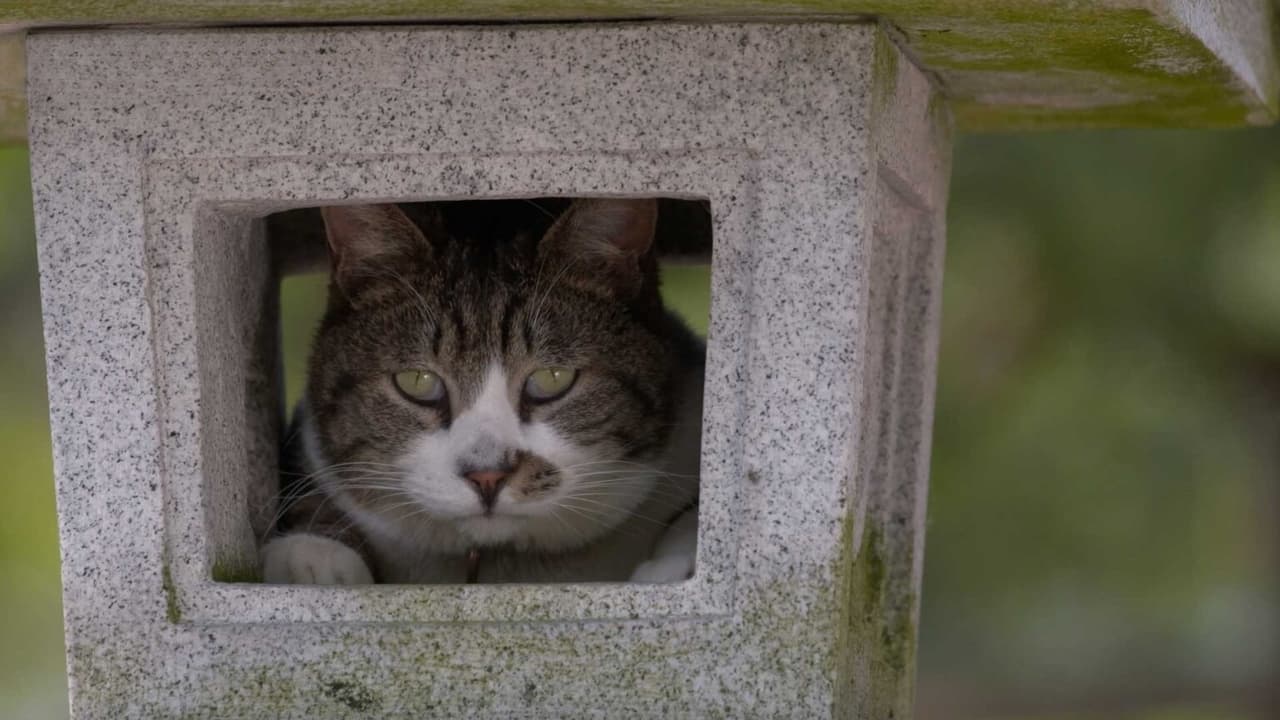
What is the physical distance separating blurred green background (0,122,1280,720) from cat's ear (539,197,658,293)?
7.04ft

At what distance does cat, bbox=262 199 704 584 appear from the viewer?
2682mm

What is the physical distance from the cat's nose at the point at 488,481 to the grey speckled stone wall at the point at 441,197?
193mm

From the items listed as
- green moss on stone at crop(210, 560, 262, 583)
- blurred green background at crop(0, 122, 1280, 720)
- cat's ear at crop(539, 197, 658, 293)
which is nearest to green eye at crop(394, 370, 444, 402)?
cat's ear at crop(539, 197, 658, 293)

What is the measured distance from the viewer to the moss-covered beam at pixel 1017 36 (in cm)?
217

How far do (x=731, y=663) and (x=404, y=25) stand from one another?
108cm

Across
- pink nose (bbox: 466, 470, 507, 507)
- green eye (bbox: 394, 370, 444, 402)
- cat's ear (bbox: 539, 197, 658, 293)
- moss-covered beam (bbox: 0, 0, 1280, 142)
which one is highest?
moss-covered beam (bbox: 0, 0, 1280, 142)

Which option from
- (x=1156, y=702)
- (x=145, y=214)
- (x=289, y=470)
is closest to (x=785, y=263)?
(x=145, y=214)

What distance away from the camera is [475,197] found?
2.39 metres

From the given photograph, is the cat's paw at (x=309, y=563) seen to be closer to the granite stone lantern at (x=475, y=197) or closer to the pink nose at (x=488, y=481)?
the granite stone lantern at (x=475, y=197)

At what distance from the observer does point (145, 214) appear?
241 cm

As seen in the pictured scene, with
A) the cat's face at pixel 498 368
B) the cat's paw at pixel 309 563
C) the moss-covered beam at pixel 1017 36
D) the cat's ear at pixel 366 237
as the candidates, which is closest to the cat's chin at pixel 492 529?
the cat's face at pixel 498 368

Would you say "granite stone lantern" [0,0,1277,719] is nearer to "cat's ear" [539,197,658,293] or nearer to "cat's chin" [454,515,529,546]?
"cat's chin" [454,515,529,546]

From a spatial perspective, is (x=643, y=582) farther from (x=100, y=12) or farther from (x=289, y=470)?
(x=100, y=12)

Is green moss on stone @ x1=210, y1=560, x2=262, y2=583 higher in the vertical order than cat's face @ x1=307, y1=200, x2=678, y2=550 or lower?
lower
